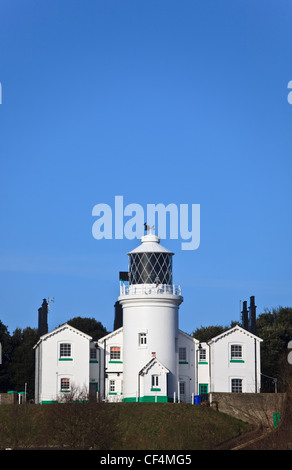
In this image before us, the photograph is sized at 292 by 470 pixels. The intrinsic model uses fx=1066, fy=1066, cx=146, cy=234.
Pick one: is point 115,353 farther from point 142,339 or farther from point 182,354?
point 182,354

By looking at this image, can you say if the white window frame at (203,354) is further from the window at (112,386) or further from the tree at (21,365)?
the tree at (21,365)

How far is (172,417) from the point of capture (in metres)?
68.4

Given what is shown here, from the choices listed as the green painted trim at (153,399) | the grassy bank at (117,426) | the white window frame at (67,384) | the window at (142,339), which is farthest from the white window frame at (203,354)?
the white window frame at (67,384)

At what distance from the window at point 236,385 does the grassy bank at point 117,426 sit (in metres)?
7.58

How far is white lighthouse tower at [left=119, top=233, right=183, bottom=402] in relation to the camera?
7444 centimetres

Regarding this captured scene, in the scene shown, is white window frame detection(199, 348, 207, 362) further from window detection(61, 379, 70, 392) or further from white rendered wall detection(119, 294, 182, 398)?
window detection(61, 379, 70, 392)

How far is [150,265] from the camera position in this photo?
252 ft

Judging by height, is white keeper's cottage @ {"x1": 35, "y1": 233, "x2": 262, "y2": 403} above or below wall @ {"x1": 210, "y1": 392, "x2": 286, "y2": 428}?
above

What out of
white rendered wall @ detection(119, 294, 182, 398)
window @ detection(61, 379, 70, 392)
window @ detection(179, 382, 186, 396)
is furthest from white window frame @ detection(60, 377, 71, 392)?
window @ detection(179, 382, 186, 396)

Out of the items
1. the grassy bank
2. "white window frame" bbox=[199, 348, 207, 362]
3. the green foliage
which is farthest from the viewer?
the green foliage

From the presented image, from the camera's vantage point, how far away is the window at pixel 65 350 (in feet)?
250

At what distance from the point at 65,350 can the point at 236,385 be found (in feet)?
41.8
